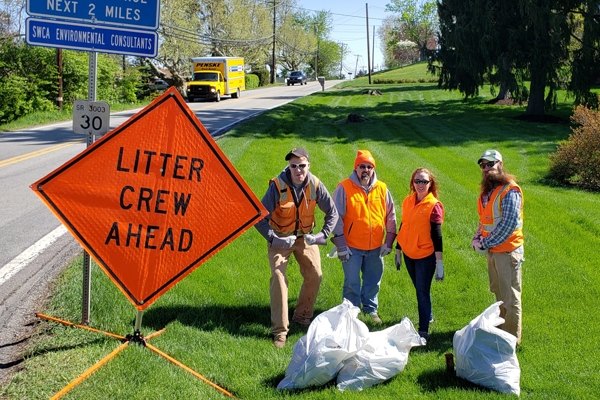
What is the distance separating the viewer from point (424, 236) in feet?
19.3

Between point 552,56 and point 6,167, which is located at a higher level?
point 552,56

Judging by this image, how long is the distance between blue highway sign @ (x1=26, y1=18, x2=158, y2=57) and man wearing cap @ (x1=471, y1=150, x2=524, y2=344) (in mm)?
3093

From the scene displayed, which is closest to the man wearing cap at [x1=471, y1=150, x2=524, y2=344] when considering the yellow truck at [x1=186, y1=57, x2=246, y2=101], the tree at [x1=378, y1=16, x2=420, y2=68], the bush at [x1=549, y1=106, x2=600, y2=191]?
the bush at [x1=549, y1=106, x2=600, y2=191]

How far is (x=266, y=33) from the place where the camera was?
86812 mm

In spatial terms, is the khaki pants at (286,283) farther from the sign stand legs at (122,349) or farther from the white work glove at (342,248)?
the sign stand legs at (122,349)

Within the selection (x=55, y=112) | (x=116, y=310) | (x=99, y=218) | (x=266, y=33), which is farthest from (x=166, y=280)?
(x=266, y=33)

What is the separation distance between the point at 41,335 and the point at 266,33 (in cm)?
8448

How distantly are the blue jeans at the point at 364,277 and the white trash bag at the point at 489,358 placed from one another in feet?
5.13

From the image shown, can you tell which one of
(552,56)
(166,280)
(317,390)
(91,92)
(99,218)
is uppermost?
(552,56)

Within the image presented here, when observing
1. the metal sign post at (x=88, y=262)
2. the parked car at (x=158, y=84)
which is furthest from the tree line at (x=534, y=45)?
the parked car at (x=158, y=84)

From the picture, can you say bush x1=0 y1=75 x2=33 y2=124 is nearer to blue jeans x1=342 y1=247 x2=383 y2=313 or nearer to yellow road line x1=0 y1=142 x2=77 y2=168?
yellow road line x1=0 y1=142 x2=77 y2=168

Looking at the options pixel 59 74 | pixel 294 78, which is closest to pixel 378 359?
pixel 59 74

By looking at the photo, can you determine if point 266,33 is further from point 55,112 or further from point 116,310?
point 116,310

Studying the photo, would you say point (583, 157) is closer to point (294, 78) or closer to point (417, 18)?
point (294, 78)
